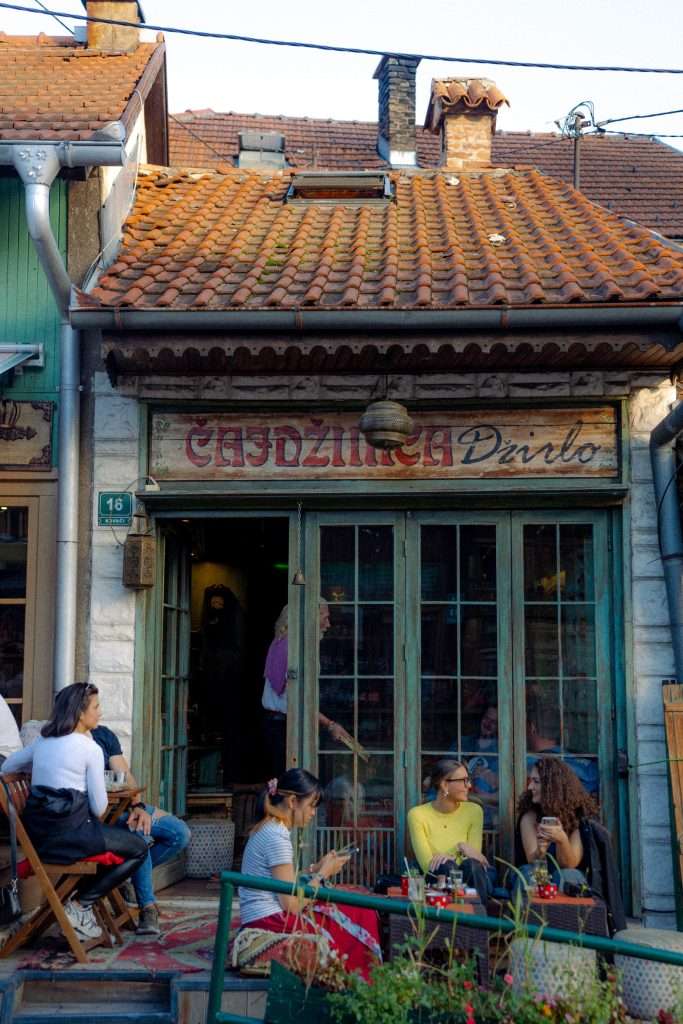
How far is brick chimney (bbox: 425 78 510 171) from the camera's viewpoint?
45.1ft

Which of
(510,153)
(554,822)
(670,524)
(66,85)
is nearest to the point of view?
(554,822)

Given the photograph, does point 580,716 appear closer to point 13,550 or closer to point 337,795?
point 337,795

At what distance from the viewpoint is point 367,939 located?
18.9 feet

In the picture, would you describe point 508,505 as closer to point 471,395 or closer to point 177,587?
point 471,395

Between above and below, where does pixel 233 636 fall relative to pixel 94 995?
above

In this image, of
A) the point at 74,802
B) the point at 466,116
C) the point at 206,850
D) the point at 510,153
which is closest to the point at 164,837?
the point at 74,802

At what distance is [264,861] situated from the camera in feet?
19.5

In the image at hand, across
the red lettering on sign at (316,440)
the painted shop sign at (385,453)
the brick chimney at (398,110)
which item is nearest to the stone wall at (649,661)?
the painted shop sign at (385,453)

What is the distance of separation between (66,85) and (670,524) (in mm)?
5895

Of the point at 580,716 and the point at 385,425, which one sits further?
the point at 580,716

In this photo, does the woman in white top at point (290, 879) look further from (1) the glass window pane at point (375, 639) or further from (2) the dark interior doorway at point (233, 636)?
(2) the dark interior doorway at point (233, 636)

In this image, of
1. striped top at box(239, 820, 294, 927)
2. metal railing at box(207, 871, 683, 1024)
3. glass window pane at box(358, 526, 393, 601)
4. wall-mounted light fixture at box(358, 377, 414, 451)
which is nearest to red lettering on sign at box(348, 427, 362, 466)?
wall-mounted light fixture at box(358, 377, 414, 451)

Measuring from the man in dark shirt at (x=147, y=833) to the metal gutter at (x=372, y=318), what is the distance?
264 centimetres

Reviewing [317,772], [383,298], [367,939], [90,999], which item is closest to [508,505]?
[383,298]
